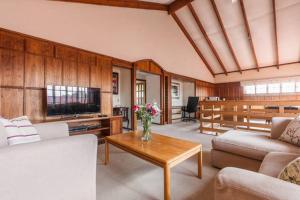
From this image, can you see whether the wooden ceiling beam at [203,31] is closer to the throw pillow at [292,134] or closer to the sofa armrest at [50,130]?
the throw pillow at [292,134]

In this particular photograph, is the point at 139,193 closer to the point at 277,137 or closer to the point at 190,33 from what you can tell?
the point at 277,137

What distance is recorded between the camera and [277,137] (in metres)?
2.11

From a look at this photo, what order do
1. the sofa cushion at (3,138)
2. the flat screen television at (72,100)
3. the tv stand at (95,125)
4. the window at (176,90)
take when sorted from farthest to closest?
the window at (176,90), the tv stand at (95,125), the flat screen television at (72,100), the sofa cushion at (3,138)

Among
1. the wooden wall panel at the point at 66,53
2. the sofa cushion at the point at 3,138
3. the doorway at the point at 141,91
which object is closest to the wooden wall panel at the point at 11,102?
the wooden wall panel at the point at 66,53

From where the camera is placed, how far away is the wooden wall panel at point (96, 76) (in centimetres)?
371

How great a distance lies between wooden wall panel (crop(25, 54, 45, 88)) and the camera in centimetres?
276

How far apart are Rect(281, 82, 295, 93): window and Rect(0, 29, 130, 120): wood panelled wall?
31.4 ft

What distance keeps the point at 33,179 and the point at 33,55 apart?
109 inches

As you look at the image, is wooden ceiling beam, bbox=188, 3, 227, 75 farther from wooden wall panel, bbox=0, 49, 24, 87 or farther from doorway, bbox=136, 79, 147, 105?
wooden wall panel, bbox=0, 49, 24, 87

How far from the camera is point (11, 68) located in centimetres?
259

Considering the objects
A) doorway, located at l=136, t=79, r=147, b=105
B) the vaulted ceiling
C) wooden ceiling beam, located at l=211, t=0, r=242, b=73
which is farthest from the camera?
doorway, located at l=136, t=79, r=147, b=105

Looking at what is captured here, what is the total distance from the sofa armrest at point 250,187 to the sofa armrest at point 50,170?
0.95 m

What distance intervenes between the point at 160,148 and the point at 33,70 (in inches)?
110

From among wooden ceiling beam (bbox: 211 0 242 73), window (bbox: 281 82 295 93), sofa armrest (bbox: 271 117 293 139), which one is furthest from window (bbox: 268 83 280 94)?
sofa armrest (bbox: 271 117 293 139)
